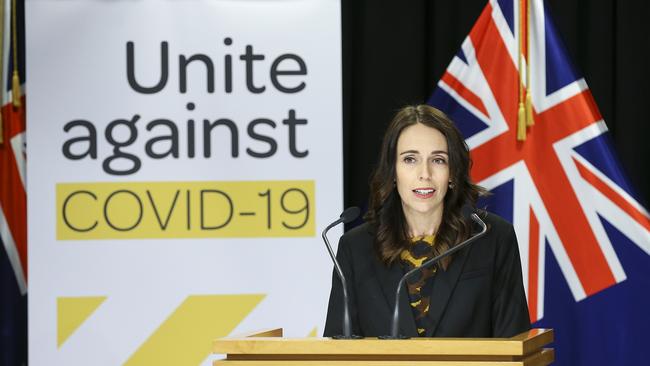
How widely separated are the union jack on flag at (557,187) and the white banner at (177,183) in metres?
0.58

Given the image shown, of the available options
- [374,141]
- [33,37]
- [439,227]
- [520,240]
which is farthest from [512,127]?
[33,37]

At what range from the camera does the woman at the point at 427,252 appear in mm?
2459

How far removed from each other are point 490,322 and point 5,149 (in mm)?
2395

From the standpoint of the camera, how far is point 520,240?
12.3ft

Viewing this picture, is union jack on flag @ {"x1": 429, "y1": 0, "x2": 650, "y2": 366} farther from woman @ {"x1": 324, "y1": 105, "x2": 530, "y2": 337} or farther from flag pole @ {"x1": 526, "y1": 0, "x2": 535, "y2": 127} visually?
woman @ {"x1": 324, "y1": 105, "x2": 530, "y2": 337}

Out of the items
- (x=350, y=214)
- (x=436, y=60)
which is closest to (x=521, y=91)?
(x=436, y=60)

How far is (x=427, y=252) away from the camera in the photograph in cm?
256

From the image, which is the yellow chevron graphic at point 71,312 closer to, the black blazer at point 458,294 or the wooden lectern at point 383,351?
the black blazer at point 458,294

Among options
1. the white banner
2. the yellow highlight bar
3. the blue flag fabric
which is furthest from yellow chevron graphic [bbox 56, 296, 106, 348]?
the blue flag fabric

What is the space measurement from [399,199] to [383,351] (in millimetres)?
827

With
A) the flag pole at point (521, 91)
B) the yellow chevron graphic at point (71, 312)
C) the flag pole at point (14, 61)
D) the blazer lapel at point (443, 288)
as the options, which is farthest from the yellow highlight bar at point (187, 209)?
the blazer lapel at point (443, 288)

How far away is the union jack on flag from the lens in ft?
12.1

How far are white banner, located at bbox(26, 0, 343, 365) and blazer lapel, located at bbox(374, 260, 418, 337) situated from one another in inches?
48.3

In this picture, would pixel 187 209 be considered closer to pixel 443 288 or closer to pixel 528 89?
pixel 528 89
